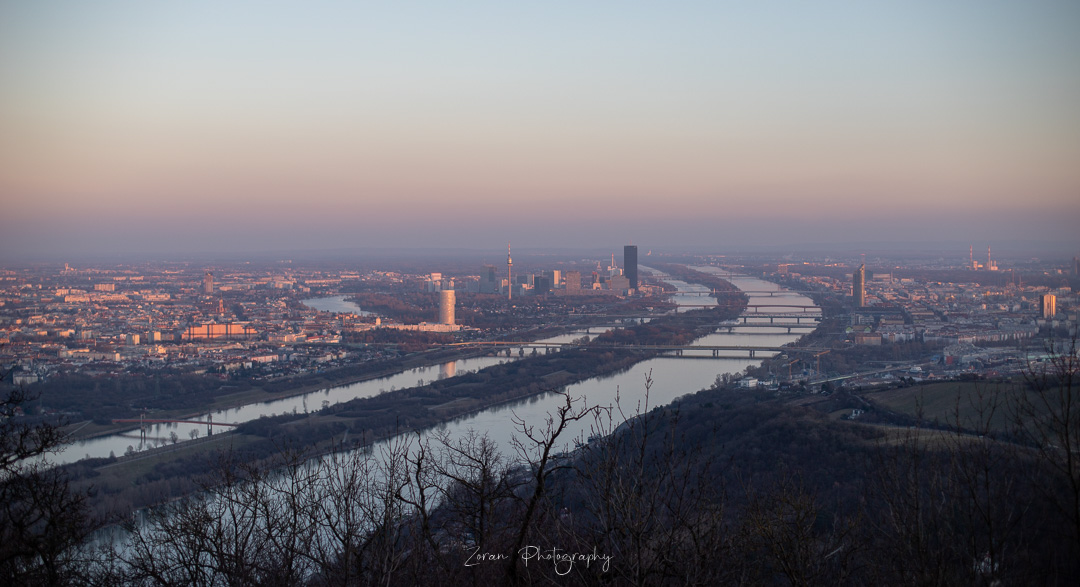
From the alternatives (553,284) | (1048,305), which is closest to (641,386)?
(1048,305)

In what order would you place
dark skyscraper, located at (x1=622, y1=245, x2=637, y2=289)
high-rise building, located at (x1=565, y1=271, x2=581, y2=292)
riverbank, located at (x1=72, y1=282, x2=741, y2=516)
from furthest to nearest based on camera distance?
1. dark skyscraper, located at (x1=622, y1=245, x2=637, y2=289)
2. high-rise building, located at (x1=565, y1=271, x2=581, y2=292)
3. riverbank, located at (x1=72, y1=282, x2=741, y2=516)

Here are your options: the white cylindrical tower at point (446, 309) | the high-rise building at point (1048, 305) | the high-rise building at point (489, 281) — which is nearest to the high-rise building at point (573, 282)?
the high-rise building at point (489, 281)

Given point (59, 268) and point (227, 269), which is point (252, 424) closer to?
point (59, 268)

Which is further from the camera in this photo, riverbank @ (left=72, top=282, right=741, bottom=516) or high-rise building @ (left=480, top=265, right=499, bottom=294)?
high-rise building @ (left=480, top=265, right=499, bottom=294)

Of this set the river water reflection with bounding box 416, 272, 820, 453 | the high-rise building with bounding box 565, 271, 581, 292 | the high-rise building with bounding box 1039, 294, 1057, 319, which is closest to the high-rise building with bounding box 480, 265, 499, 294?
the high-rise building with bounding box 565, 271, 581, 292

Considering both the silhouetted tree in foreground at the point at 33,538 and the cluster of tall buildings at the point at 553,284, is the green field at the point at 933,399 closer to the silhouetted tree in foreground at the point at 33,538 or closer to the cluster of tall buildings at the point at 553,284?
the silhouetted tree in foreground at the point at 33,538

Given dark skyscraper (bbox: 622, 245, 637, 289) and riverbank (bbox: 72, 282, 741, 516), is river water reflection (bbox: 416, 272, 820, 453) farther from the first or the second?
dark skyscraper (bbox: 622, 245, 637, 289)

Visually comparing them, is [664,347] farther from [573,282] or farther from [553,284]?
[553,284]
